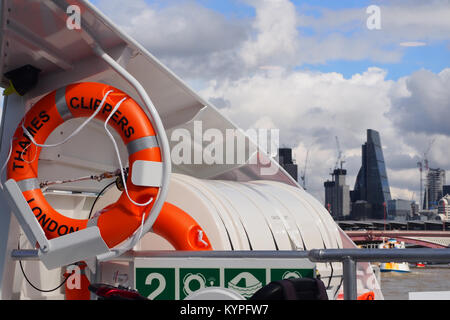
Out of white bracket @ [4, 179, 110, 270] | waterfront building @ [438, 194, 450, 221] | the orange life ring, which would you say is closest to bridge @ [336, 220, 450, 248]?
the orange life ring

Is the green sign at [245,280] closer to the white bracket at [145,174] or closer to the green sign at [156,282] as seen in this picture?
the green sign at [156,282]

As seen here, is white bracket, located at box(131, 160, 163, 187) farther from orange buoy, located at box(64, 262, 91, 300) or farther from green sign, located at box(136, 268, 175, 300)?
orange buoy, located at box(64, 262, 91, 300)

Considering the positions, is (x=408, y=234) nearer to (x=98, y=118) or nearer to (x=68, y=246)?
(x=98, y=118)

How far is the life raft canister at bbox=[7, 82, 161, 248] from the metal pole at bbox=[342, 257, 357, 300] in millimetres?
2135

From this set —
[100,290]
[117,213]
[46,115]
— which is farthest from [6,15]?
[100,290]

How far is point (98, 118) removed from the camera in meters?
4.82

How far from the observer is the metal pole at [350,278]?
8.96 ft

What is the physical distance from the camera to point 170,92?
5.95m

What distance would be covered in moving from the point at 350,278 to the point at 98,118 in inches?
108

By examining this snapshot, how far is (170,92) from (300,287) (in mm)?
3907

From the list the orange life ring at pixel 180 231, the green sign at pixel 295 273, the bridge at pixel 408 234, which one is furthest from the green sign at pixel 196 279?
the bridge at pixel 408 234

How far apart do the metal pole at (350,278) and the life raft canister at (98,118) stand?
2135 mm

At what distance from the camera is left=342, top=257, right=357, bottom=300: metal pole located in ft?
8.96

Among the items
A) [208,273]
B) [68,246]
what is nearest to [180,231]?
[68,246]
